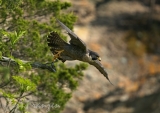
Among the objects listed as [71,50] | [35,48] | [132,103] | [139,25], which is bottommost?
[132,103]

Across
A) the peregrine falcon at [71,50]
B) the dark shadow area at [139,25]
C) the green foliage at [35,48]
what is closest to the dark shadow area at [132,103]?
the dark shadow area at [139,25]

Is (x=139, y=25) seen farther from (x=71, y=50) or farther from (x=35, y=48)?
(x=71, y=50)

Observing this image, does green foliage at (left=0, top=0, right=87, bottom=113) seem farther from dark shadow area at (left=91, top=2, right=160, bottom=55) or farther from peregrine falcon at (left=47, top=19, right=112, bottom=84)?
dark shadow area at (left=91, top=2, right=160, bottom=55)

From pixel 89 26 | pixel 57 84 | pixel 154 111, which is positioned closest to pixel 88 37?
pixel 89 26

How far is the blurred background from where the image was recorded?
20625 millimetres

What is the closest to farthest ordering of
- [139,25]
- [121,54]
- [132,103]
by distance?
1. [132,103]
2. [121,54]
3. [139,25]

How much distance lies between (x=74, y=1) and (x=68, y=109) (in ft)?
21.7

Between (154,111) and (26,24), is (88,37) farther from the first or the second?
(26,24)

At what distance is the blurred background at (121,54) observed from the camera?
812 inches

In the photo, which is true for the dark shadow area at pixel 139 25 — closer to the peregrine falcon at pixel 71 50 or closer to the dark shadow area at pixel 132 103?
the dark shadow area at pixel 132 103

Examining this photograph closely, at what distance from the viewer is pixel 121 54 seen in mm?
23359

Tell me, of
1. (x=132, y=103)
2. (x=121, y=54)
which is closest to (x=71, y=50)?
(x=132, y=103)

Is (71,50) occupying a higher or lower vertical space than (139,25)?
higher

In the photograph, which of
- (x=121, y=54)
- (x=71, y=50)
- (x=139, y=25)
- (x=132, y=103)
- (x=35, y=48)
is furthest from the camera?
(x=139, y=25)
